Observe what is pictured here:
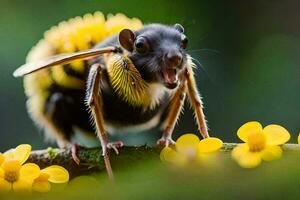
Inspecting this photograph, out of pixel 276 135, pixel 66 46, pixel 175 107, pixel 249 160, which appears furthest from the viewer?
pixel 66 46

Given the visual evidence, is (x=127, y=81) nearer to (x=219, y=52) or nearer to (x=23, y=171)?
(x=23, y=171)

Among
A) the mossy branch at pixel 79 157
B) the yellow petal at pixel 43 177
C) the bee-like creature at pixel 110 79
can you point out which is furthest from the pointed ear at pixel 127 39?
the yellow petal at pixel 43 177

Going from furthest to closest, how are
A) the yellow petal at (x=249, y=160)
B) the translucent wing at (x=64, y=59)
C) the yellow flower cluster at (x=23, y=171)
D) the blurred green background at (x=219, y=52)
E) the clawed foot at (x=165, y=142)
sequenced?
1. the blurred green background at (x=219, y=52)
2. the translucent wing at (x=64, y=59)
3. the clawed foot at (x=165, y=142)
4. the yellow flower cluster at (x=23, y=171)
5. the yellow petal at (x=249, y=160)

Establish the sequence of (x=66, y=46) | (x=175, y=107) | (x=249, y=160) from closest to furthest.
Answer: (x=249, y=160) < (x=175, y=107) < (x=66, y=46)

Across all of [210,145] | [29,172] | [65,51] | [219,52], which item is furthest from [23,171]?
[219,52]

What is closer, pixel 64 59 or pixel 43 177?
pixel 43 177

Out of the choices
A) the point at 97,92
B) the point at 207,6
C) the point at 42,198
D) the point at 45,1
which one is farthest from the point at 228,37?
the point at 42,198

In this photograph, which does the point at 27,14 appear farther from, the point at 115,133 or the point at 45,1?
the point at 115,133

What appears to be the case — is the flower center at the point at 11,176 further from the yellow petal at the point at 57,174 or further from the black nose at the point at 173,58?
the black nose at the point at 173,58
